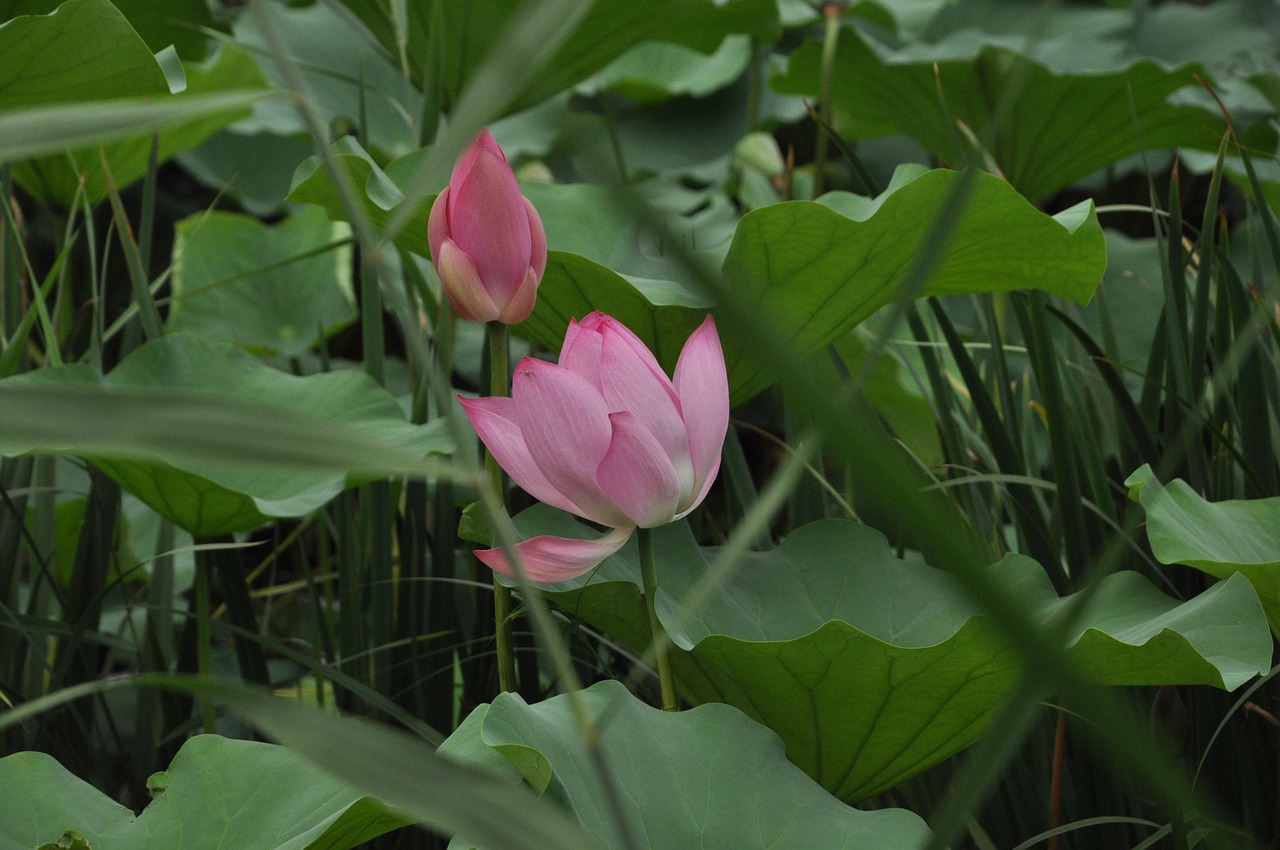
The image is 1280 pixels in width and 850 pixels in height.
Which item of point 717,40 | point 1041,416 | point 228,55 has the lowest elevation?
point 1041,416

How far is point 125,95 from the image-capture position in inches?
32.2

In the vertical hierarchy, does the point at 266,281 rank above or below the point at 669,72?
below

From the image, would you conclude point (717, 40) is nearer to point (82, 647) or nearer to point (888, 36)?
point (888, 36)

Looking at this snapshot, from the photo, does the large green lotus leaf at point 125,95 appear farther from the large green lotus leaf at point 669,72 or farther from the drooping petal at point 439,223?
the large green lotus leaf at point 669,72

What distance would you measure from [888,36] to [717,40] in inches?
31.3

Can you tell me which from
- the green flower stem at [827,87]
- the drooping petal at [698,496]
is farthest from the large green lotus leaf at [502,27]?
the drooping petal at [698,496]

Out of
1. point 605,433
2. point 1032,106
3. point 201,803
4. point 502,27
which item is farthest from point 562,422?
point 1032,106

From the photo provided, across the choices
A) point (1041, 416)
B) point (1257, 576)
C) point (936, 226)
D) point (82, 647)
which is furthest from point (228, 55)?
point (936, 226)

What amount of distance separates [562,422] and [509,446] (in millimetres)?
45

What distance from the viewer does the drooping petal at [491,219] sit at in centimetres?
48

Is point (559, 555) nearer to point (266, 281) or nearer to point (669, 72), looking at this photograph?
point (266, 281)

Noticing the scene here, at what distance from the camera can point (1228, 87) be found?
1.62m

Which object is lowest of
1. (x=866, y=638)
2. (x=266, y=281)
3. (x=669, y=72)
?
(x=266, y=281)

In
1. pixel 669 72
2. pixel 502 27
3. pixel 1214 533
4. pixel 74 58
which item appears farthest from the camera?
pixel 669 72
